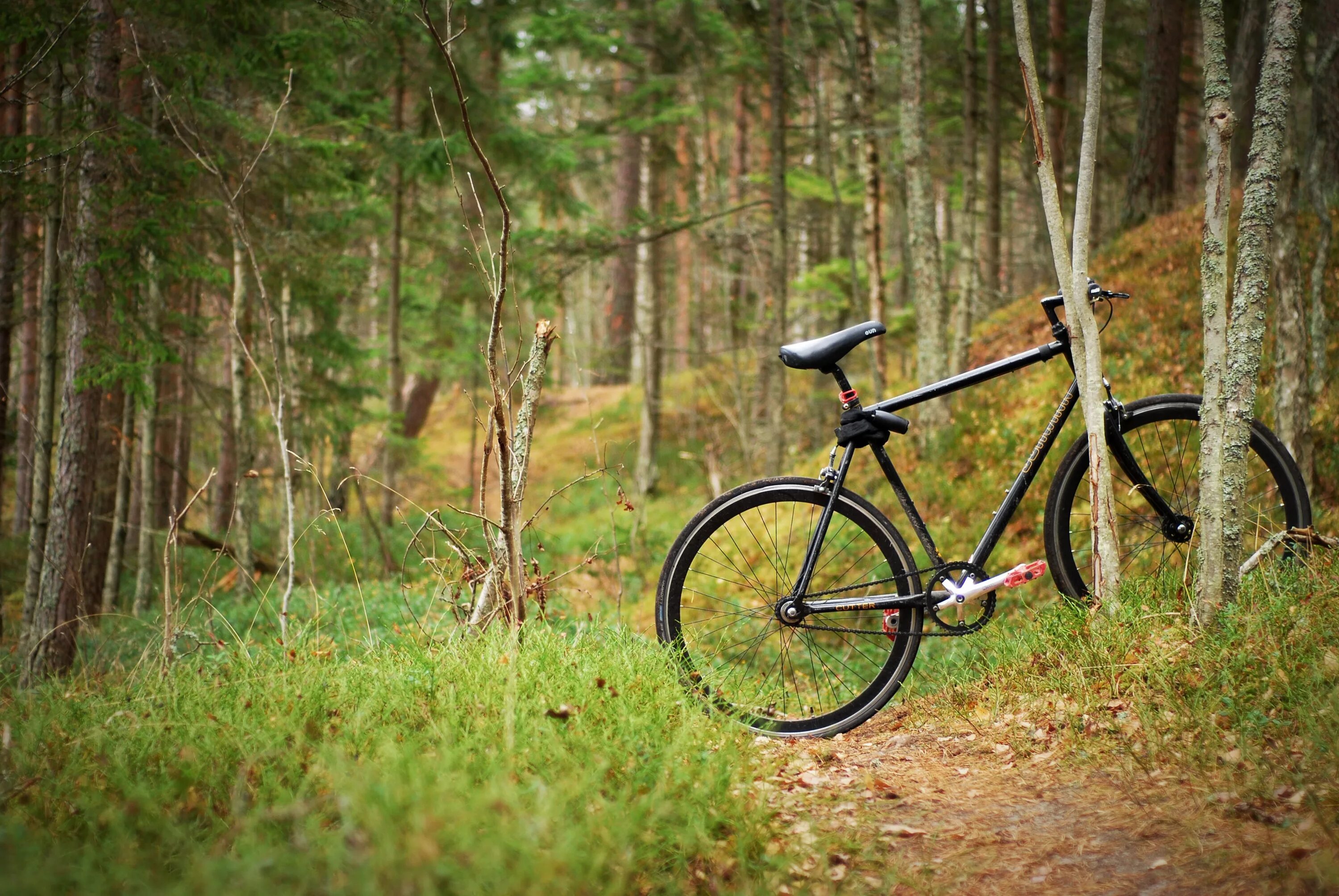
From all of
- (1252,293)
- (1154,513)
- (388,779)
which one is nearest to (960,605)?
(1154,513)

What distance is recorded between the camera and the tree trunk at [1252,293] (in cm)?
326

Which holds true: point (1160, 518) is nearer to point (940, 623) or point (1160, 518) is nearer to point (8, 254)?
point (940, 623)

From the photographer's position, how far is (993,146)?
40.3 feet

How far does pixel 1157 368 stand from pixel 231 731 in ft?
23.8

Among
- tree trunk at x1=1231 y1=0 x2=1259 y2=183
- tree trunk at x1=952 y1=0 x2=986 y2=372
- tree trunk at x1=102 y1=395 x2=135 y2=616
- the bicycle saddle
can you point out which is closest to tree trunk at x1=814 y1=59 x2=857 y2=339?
tree trunk at x1=952 y1=0 x2=986 y2=372

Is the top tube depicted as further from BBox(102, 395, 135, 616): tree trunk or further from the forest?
BBox(102, 395, 135, 616): tree trunk

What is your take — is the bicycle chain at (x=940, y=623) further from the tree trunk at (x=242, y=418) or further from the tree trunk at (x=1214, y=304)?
the tree trunk at (x=242, y=418)

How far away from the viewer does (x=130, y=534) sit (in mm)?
12633

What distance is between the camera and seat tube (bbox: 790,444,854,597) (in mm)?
3441

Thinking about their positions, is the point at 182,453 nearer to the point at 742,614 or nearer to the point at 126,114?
the point at 126,114

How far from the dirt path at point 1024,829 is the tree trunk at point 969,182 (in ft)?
23.7

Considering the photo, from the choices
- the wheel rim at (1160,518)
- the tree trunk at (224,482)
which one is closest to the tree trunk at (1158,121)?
the wheel rim at (1160,518)

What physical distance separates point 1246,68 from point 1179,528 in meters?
7.13

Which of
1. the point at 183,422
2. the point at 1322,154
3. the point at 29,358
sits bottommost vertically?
the point at 183,422
